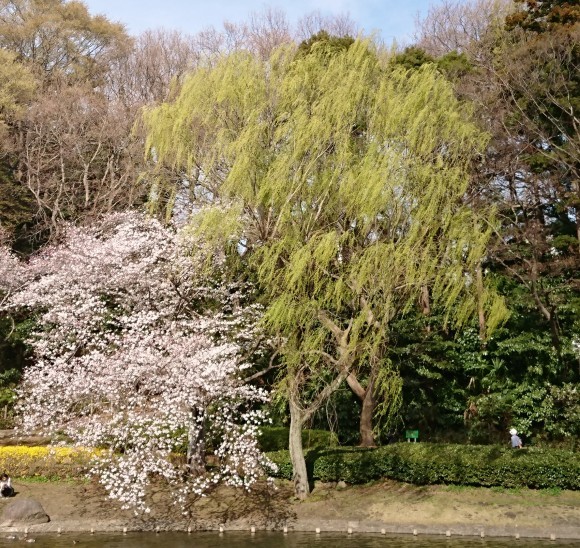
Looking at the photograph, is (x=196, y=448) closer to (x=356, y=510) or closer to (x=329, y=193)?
(x=356, y=510)

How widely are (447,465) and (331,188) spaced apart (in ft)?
25.9

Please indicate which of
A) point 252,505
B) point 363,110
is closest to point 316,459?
point 252,505

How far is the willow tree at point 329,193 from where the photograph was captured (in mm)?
16609

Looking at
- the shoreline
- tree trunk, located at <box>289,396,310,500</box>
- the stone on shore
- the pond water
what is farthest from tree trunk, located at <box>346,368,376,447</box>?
the stone on shore

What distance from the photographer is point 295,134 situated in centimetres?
1691

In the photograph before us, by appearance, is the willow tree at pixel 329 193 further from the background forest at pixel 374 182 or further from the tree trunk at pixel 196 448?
the tree trunk at pixel 196 448

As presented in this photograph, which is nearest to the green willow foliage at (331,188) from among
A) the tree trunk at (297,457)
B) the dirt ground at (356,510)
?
the tree trunk at (297,457)

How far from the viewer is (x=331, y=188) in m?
17.0

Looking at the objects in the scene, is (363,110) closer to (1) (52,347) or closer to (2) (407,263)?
(2) (407,263)

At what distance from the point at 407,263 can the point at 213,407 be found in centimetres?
691

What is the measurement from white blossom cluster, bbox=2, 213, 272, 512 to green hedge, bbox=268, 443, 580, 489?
6.58 feet

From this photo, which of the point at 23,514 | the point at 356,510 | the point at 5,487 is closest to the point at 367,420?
the point at 356,510

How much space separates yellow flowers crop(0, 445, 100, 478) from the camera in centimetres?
1948

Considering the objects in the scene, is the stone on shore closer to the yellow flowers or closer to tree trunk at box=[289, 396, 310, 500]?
the yellow flowers
